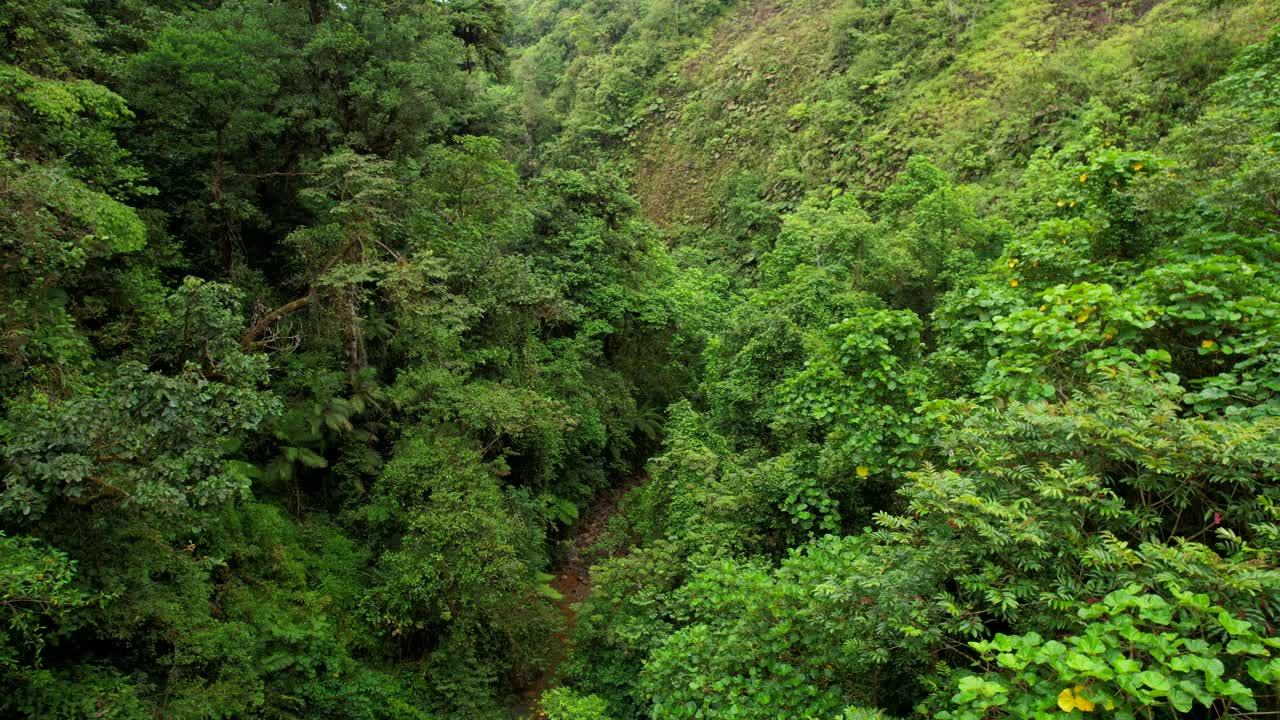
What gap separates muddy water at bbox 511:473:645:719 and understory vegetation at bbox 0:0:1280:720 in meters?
0.24

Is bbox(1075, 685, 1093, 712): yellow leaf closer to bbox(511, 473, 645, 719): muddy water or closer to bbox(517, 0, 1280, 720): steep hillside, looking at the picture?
bbox(517, 0, 1280, 720): steep hillside

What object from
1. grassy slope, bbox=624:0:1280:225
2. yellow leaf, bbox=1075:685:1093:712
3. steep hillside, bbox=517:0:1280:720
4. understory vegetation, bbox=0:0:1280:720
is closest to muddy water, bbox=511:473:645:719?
understory vegetation, bbox=0:0:1280:720

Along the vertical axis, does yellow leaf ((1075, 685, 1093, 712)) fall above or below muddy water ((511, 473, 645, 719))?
above

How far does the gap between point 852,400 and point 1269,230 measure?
12.9ft

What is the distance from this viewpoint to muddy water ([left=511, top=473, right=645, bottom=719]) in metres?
10.7

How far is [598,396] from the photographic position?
16297 mm

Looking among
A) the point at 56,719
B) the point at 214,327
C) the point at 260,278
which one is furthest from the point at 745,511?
the point at 260,278

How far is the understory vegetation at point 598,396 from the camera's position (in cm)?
383

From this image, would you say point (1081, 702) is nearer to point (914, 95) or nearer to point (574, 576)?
point (574, 576)

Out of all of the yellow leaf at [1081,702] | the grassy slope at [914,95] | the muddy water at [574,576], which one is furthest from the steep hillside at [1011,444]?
the muddy water at [574,576]

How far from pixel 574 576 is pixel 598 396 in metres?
4.51

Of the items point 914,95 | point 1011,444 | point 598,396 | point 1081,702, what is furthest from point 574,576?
point 914,95

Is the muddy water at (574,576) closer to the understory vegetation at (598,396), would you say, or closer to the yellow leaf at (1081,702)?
the understory vegetation at (598,396)

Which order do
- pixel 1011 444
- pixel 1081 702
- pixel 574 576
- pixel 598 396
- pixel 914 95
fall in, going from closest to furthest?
1. pixel 1081 702
2. pixel 1011 444
3. pixel 574 576
4. pixel 598 396
5. pixel 914 95
